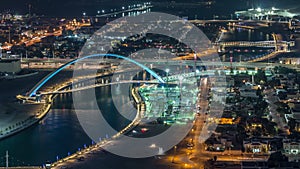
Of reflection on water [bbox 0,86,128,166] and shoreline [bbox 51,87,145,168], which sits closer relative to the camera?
shoreline [bbox 51,87,145,168]

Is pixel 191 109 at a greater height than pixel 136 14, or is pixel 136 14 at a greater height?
pixel 136 14

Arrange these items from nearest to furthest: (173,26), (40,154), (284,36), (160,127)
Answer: (40,154), (160,127), (284,36), (173,26)

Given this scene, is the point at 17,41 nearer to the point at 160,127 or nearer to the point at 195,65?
the point at 195,65

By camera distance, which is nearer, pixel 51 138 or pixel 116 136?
pixel 116 136

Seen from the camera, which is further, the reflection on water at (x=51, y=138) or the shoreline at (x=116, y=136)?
the reflection on water at (x=51, y=138)

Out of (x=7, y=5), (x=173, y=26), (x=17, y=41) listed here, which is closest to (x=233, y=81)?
(x=17, y=41)

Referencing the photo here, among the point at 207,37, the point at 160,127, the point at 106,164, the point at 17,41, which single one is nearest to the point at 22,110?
the point at 160,127

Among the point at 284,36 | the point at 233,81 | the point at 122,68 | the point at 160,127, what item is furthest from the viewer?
the point at 284,36

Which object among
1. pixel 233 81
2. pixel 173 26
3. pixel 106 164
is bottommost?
pixel 106 164

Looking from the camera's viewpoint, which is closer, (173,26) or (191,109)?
(191,109)
